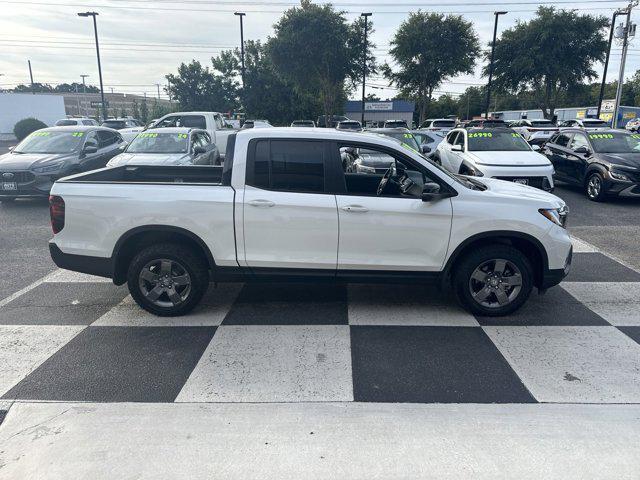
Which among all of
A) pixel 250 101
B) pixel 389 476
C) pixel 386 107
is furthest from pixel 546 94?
pixel 389 476

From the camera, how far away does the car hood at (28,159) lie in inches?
403

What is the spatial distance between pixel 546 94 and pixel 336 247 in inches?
1502

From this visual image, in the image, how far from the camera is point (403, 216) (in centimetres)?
453

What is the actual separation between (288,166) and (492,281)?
231cm

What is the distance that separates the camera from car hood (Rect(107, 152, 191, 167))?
408 inches

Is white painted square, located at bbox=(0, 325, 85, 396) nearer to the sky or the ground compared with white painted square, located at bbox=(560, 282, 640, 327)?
nearer to the ground

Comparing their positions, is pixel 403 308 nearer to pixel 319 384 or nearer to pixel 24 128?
pixel 319 384

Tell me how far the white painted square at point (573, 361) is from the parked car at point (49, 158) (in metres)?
9.80

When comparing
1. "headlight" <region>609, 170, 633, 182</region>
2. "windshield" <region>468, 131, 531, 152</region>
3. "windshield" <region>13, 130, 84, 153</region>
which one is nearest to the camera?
"headlight" <region>609, 170, 633, 182</region>

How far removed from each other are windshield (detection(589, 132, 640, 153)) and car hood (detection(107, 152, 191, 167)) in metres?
9.70

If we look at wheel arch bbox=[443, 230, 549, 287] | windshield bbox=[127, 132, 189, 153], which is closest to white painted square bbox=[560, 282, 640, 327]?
wheel arch bbox=[443, 230, 549, 287]

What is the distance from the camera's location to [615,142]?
1152 cm

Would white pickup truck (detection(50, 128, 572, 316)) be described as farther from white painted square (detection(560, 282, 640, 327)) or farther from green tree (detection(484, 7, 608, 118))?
green tree (detection(484, 7, 608, 118))

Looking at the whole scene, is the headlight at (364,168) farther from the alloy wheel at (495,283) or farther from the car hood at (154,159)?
the alloy wheel at (495,283)
